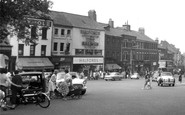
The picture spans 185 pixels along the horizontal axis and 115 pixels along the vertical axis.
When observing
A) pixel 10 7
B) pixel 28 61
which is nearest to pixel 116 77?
pixel 28 61

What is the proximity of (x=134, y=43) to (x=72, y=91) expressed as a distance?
64.1m

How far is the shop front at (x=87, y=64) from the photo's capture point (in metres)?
56.4

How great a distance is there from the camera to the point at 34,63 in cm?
4603

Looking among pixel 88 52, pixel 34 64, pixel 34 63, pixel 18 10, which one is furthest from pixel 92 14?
pixel 18 10

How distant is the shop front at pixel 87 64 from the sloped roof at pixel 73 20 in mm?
6752

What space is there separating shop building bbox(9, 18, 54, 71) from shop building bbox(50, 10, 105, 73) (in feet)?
6.16

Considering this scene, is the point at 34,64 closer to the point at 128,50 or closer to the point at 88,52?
the point at 88,52

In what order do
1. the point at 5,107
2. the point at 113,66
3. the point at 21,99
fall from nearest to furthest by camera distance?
the point at 5,107, the point at 21,99, the point at 113,66

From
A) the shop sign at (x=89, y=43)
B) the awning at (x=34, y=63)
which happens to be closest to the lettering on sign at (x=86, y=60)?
the shop sign at (x=89, y=43)

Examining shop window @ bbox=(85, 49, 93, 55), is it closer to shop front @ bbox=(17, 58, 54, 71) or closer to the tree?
shop front @ bbox=(17, 58, 54, 71)

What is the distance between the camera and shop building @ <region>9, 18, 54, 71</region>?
44463 millimetres

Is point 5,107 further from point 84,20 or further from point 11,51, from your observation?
point 84,20

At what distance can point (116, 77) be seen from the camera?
160 feet

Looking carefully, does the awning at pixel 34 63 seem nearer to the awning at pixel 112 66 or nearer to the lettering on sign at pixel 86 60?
the lettering on sign at pixel 86 60
